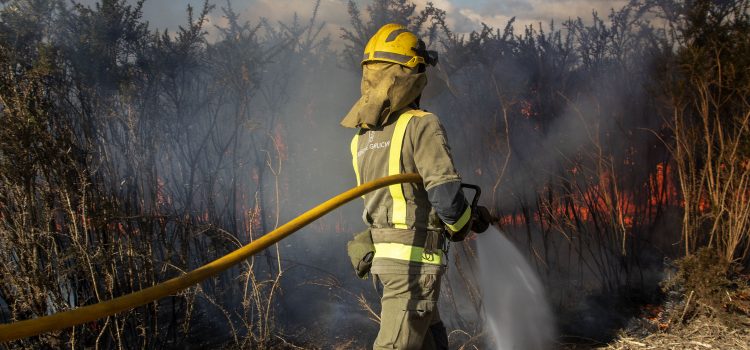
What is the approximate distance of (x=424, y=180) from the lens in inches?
92.1

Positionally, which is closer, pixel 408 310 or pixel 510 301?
pixel 408 310

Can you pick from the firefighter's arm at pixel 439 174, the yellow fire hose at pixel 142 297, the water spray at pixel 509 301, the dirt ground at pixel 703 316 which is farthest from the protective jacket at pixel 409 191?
the dirt ground at pixel 703 316

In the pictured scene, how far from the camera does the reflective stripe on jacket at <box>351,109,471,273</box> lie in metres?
2.30

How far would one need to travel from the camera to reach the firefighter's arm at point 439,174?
2.28m

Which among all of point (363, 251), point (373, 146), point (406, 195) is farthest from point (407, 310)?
point (373, 146)

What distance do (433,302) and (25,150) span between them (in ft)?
7.39

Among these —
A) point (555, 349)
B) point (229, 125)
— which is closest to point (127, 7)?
point (229, 125)

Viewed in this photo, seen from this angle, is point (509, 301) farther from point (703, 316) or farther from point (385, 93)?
point (385, 93)

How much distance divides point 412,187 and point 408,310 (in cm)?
55

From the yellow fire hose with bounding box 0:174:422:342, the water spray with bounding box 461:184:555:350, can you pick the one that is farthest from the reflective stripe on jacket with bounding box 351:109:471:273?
the water spray with bounding box 461:184:555:350

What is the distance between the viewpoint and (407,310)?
7.86 ft

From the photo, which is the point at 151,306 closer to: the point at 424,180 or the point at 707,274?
the point at 424,180

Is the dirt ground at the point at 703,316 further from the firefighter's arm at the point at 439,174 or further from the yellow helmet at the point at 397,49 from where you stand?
the yellow helmet at the point at 397,49

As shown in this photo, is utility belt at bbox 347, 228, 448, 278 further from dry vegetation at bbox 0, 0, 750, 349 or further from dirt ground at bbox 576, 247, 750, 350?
dirt ground at bbox 576, 247, 750, 350
